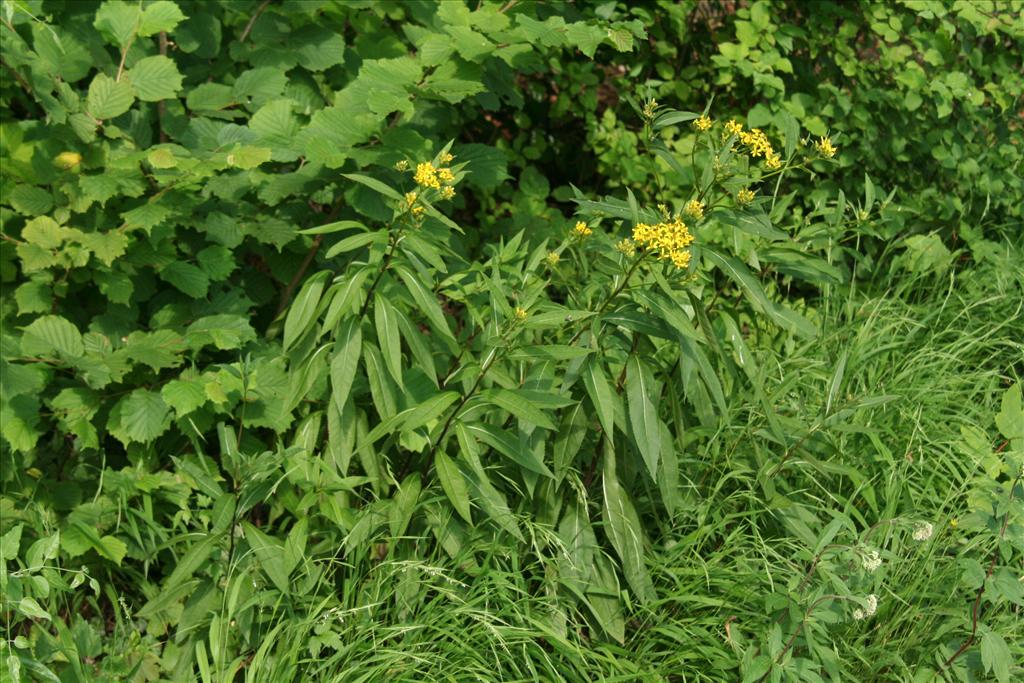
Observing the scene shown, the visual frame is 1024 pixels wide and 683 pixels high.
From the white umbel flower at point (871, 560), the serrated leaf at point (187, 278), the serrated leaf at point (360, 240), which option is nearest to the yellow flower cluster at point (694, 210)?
the serrated leaf at point (360, 240)

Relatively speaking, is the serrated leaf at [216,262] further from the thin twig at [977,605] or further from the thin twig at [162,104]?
the thin twig at [977,605]

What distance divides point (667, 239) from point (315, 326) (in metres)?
1.13

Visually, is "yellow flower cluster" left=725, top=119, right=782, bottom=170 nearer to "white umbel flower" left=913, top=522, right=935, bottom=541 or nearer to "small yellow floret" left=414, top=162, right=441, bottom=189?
"small yellow floret" left=414, top=162, right=441, bottom=189

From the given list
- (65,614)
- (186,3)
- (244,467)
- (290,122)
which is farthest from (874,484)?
(186,3)

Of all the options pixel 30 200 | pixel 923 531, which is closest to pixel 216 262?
pixel 30 200

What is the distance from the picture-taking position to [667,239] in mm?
2471

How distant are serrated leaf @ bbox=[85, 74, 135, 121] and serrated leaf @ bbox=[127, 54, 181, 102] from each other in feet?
0.19

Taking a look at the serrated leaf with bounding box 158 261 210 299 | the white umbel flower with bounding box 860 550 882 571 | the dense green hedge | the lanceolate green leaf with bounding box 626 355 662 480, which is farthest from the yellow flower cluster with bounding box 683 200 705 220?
the serrated leaf with bounding box 158 261 210 299

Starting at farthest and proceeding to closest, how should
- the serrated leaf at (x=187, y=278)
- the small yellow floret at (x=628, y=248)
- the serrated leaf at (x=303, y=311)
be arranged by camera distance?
the serrated leaf at (x=187, y=278), the serrated leaf at (x=303, y=311), the small yellow floret at (x=628, y=248)

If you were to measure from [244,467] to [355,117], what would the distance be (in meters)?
1.12

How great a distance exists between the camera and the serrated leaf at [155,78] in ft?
10.3

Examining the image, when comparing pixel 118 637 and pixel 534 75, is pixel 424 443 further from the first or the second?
pixel 534 75

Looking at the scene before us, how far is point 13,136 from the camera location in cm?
324

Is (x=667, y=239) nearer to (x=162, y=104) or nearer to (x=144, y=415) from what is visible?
(x=144, y=415)
